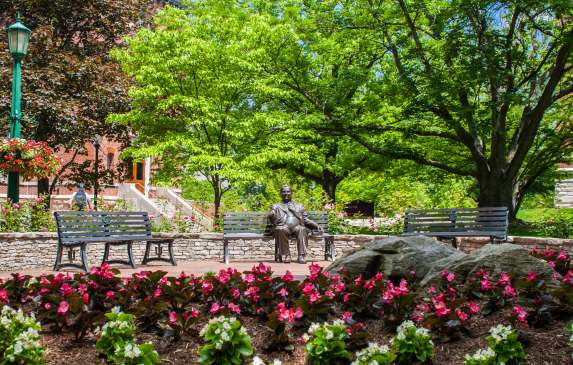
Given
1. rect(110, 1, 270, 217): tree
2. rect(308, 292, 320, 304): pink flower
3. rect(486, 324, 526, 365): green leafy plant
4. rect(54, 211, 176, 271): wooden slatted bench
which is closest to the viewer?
rect(486, 324, 526, 365): green leafy plant

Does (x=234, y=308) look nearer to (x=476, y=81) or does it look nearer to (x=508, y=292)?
(x=508, y=292)

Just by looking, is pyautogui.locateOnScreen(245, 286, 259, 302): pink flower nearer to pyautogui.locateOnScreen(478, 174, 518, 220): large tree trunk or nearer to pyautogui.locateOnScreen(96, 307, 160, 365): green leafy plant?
pyautogui.locateOnScreen(96, 307, 160, 365): green leafy plant

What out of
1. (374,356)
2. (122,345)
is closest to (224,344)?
(122,345)

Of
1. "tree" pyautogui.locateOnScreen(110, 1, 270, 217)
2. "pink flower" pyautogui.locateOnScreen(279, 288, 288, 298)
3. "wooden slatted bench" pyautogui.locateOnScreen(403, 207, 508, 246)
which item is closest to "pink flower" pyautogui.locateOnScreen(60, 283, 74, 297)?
"pink flower" pyautogui.locateOnScreen(279, 288, 288, 298)

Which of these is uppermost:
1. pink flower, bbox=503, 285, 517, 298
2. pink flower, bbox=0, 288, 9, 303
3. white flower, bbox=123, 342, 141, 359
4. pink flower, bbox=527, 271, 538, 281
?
pink flower, bbox=527, 271, 538, 281

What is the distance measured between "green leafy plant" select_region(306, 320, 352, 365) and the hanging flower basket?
10238 millimetres

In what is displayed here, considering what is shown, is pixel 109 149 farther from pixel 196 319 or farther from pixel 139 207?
pixel 196 319

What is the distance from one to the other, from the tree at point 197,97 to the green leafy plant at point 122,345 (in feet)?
48.6

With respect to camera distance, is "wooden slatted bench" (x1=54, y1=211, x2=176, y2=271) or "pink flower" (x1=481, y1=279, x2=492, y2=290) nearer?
"pink flower" (x1=481, y1=279, x2=492, y2=290)

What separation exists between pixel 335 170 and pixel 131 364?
21439 millimetres

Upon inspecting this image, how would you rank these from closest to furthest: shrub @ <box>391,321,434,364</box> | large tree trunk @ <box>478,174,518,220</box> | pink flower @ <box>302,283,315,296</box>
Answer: shrub @ <box>391,321,434,364</box>
pink flower @ <box>302,283,315,296</box>
large tree trunk @ <box>478,174,518,220</box>

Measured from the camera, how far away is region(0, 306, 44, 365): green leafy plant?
179 inches

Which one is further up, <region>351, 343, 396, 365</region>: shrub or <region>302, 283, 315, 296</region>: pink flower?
<region>302, 283, 315, 296</region>: pink flower

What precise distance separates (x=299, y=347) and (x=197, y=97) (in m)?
16.8
